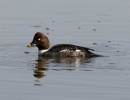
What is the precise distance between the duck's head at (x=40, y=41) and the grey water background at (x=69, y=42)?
0.96 feet

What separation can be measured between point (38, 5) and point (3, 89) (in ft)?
43.1

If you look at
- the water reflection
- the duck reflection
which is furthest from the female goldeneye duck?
the duck reflection

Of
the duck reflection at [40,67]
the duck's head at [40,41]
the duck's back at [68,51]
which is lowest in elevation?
the duck reflection at [40,67]

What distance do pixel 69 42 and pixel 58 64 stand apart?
310cm

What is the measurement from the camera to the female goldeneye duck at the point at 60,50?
16.8m

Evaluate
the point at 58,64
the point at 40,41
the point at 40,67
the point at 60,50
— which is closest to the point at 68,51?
the point at 60,50

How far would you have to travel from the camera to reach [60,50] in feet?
55.2

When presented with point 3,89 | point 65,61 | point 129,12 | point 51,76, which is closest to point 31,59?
point 65,61

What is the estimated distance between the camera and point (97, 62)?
15.3 metres

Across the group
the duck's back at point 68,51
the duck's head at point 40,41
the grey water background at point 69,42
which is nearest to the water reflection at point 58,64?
the grey water background at point 69,42

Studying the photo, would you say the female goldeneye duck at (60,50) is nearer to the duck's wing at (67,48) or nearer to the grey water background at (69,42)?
the duck's wing at (67,48)

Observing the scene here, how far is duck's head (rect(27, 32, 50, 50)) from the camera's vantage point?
17.3 metres

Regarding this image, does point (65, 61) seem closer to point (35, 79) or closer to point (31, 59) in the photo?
point (31, 59)

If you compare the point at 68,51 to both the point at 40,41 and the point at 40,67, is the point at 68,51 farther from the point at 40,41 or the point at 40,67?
the point at 40,67
